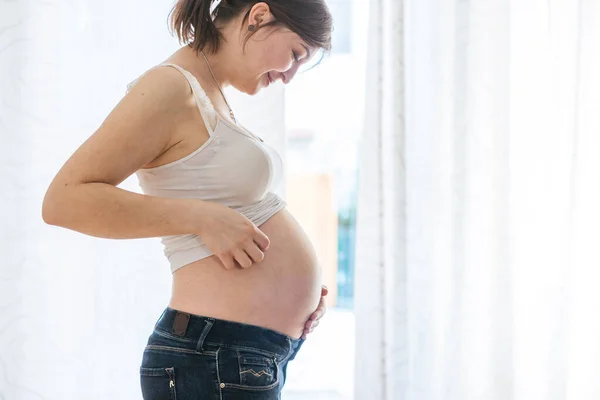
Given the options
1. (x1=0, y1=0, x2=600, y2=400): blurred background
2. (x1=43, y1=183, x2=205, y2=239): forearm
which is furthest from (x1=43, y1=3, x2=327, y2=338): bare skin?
(x1=0, y1=0, x2=600, y2=400): blurred background

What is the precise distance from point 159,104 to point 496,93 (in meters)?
0.94

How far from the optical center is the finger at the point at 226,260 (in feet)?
2.75

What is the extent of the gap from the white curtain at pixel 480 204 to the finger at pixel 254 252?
0.73m

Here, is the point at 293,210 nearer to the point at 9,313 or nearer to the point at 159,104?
the point at 9,313

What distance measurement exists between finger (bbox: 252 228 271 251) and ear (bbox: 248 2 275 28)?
0.33 m

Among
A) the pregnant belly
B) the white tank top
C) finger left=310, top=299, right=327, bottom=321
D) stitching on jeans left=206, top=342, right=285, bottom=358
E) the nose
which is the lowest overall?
stitching on jeans left=206, top=342, right=285, bottom=358

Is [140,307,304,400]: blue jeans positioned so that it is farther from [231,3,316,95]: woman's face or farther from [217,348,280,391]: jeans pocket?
[231,3,316,95]: woman's face

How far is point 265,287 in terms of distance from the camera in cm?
89

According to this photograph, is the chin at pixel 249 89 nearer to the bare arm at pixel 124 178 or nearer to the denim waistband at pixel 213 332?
the bare arm at pixel 124 178

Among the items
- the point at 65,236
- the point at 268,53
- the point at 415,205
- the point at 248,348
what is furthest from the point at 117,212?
the point at 415,205

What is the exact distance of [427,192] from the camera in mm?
1519

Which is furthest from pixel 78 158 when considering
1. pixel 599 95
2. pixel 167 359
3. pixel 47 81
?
pixel 599 95

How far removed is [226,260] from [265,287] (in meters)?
0.08

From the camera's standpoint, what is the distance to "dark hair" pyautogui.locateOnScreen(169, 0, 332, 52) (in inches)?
38.1
